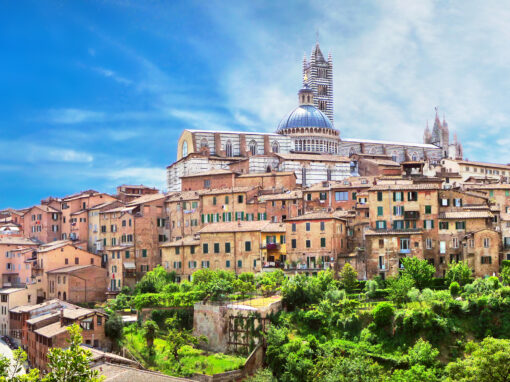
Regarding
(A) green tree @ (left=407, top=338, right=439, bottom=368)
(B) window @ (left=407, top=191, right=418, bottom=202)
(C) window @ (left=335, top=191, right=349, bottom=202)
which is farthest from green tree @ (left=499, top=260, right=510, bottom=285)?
(C) window @ (left=335, top=191, right=349, bottom=202)

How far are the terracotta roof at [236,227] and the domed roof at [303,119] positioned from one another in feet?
117

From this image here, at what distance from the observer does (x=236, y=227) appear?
5981 cm

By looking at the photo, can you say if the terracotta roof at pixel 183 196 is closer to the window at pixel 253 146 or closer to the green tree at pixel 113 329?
the green tree at pixel 113 329

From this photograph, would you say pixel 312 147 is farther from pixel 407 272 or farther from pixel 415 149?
pixel 407 272

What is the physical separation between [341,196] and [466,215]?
13.7m

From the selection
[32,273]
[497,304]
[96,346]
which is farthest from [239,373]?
[32,273]

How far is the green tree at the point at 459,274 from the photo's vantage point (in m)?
47.1

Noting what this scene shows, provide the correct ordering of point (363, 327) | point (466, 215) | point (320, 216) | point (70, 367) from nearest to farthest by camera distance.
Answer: point (70, 367) → point (363, 327) → point (466, 215) → point (320, 216)

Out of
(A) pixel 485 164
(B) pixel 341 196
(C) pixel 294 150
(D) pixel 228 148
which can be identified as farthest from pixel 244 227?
(A) pixel 485 164

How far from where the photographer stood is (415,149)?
107875 mm

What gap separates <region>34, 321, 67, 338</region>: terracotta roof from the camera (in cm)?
4866

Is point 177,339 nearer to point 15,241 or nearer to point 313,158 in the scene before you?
point 15,241

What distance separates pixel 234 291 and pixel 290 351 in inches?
356

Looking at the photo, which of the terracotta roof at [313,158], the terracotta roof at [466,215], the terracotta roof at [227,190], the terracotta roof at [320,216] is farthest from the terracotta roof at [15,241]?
the terracotta roof at [466,215]
